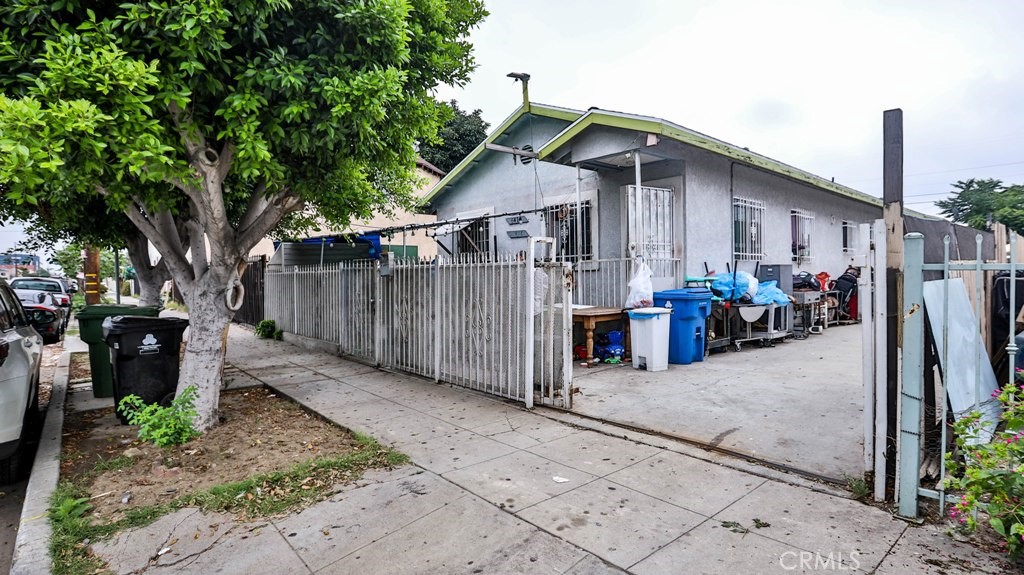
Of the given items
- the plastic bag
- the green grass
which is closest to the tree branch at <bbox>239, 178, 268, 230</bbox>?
the green grass

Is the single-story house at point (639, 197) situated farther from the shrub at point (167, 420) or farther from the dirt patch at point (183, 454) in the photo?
the shrub at point (167, 420)

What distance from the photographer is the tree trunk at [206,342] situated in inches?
202

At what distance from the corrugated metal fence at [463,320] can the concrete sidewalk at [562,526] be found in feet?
4.53

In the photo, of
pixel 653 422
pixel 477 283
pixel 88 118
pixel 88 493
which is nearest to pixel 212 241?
pixel 88 118

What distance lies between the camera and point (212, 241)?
201 inches

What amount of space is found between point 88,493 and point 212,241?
8.08ft

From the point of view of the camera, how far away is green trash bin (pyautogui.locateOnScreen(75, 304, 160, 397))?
243 inches

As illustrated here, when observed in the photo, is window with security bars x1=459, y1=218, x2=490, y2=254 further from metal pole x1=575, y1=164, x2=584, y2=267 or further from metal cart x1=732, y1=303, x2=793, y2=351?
metal cart x1=732, y1=303, x2=793, y2=351

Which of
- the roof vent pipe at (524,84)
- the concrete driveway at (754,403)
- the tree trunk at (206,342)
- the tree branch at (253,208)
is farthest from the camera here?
the roof vent pipe at (524,84)

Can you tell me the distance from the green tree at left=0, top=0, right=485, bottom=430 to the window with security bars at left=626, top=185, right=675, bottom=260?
14.3ft

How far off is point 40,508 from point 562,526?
3573 mm

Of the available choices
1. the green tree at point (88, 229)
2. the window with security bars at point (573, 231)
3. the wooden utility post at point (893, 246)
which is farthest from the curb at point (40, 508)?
the window with security bars at point (573, 231)

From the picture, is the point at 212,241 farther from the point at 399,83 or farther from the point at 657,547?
the point at 657,547

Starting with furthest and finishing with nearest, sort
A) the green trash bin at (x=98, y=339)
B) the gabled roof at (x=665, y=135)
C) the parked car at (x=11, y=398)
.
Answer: the gabled roof at (x=665, y=135) → the green trash bin at (x=98, y=339) → the parked car at (x=11, y=398)
